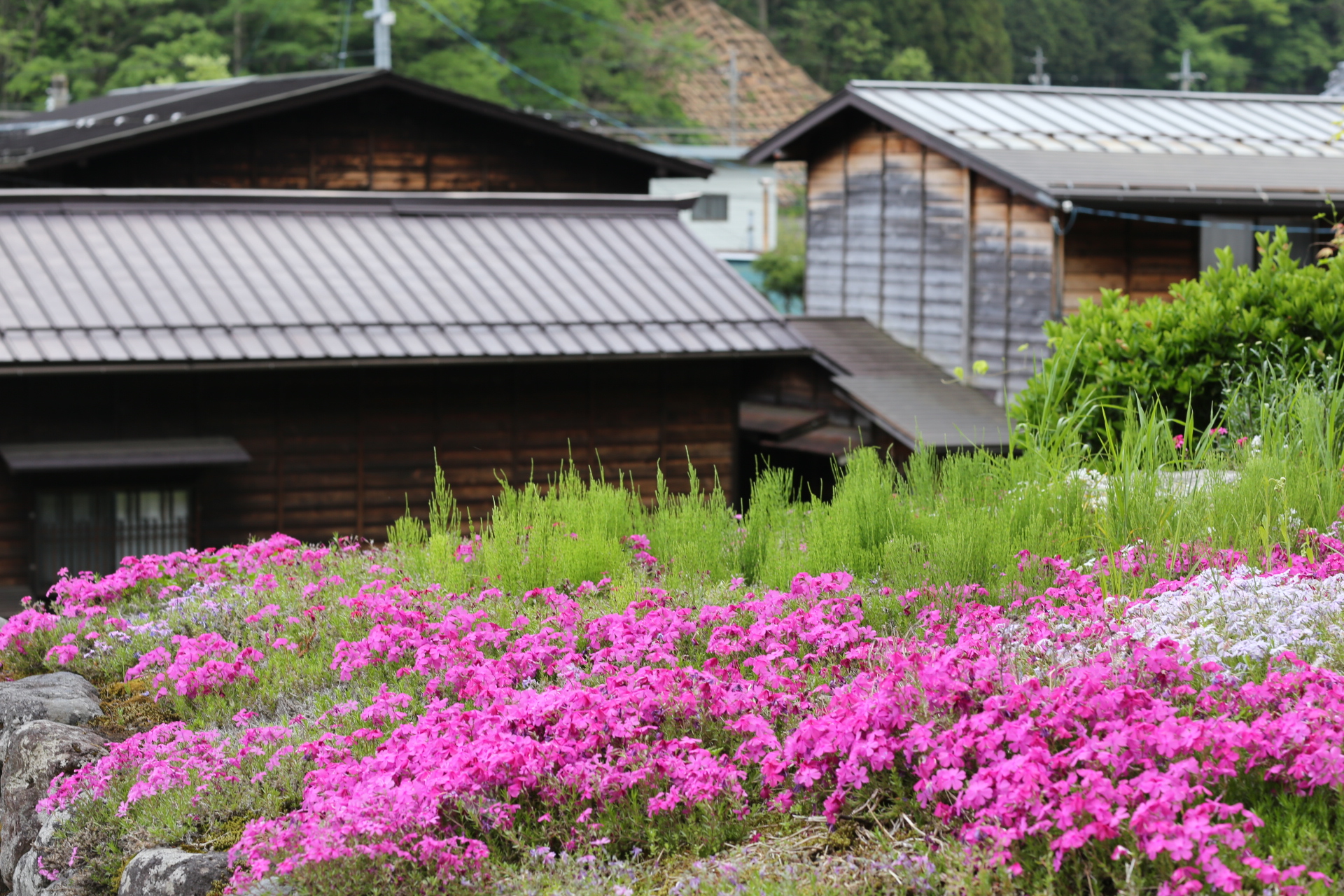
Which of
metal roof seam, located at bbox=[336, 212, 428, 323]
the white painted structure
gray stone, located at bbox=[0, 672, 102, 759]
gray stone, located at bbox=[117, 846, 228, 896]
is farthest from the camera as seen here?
the white painted structure

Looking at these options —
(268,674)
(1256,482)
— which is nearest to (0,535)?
(268,674)

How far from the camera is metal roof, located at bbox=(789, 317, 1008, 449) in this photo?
1523cm

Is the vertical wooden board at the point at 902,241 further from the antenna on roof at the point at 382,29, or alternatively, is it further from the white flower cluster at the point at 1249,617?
the white flower cluster at the point at 1249,617

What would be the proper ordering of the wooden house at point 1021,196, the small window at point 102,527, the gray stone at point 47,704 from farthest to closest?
1. the wooden house at point 1021,196
2. the small window at point 102,527
3. the gray stone at point 47,704

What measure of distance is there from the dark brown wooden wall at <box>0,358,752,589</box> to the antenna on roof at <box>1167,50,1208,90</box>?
139 ft

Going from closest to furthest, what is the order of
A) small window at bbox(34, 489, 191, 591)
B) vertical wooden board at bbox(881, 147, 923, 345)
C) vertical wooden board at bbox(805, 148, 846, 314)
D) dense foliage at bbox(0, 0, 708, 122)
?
small window at bbox(34, 489, 191, 591) < vertical wooden board at bbox(881, 147, 923, 345) < vertical wooden board at bbox(805, 148, 846, 314) < dense foliage at bbox(0, 0, 708, 122)

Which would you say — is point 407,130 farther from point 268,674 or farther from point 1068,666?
point 1068,666

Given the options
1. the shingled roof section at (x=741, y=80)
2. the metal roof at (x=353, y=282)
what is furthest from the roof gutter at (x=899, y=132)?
the shingled roof section at (x=741, y=80)

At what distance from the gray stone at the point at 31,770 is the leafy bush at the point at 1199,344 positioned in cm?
566

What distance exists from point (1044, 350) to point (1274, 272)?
759 cm

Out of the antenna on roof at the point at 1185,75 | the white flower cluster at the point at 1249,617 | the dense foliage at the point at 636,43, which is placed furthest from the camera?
the antenna on roof at the point at 1185,75

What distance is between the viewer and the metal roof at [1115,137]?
52.7 ft

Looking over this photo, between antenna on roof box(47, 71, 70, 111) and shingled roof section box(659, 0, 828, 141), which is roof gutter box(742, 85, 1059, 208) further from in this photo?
shingled roof section box(659, 0, 828, 141)

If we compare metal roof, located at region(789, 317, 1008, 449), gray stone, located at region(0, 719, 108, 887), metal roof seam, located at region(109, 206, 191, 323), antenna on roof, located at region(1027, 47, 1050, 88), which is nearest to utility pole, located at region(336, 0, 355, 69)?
antenna on roof, located at region(1027, 47, 1050, 88)
